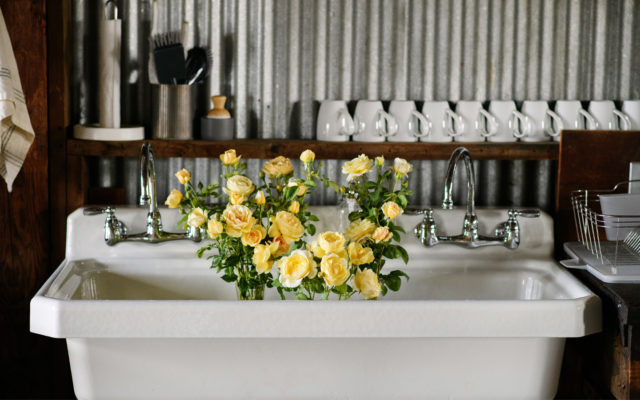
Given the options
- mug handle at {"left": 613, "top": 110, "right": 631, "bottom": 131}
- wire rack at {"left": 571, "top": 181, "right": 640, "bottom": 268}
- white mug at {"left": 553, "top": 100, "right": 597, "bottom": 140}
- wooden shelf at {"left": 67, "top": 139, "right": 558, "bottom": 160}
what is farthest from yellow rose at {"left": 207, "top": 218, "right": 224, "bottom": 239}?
mug handle at {"left": 613, "top": 110, "right": 631, "bottom": 131}

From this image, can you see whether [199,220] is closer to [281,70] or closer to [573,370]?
[281,70]

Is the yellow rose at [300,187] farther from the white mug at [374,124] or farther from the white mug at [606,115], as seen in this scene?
the white mug at [606,115]

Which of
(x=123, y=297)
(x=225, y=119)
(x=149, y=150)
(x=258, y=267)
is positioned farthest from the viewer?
(x=225, y=119)

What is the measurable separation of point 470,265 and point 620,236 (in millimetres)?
362

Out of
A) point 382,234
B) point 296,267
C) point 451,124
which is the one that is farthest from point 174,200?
point 451,124

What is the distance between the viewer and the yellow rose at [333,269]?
1.55m

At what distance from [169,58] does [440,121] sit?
2.40 feet

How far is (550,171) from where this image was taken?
226cm

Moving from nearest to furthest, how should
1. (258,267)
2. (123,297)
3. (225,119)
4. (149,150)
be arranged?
(258,267) < (149,150) < (123,297) < (225,119)

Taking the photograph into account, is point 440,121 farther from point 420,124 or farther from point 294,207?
point 294,207

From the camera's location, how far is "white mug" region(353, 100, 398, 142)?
2.13m

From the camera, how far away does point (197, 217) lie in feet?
5.53

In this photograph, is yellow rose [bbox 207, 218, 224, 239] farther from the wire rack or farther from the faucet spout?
the wire rack

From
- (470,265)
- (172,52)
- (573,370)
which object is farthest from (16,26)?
(573,370)
